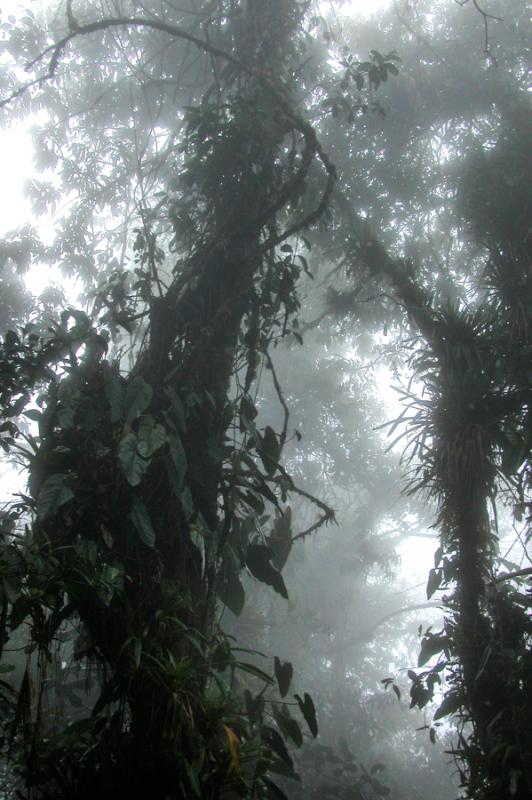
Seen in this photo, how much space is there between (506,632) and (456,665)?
1.34 feet

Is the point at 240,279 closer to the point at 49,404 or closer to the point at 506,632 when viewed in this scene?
the point at 49,404

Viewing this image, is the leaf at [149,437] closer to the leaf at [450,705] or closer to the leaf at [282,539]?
the leaf at [282,539]

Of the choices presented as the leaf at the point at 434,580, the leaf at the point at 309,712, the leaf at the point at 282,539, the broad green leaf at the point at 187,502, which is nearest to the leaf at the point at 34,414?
the broad green leaf at the point at 187,502

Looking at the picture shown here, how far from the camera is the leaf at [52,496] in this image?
6.16 feet

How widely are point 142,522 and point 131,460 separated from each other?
7.9 inches

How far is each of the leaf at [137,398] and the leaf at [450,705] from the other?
106 inches

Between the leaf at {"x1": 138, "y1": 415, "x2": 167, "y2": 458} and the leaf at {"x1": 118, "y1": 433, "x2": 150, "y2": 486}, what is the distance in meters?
0.02

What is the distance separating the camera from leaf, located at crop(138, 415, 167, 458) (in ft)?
6.35

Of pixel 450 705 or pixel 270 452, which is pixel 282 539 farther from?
pixel 450 705

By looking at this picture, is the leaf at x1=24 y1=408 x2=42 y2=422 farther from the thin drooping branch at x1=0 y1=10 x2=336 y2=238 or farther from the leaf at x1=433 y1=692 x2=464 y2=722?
the leaf at x1=433 y1=692 x2=464 y2=722

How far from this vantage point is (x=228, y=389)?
2793 millimetres

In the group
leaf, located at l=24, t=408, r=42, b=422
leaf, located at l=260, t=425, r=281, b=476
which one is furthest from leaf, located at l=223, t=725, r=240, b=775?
leaf, located at l=24, t=408, r=42, b=422

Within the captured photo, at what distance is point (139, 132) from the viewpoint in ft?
28.0

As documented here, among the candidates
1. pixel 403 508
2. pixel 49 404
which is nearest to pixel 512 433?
pixel 49 404
